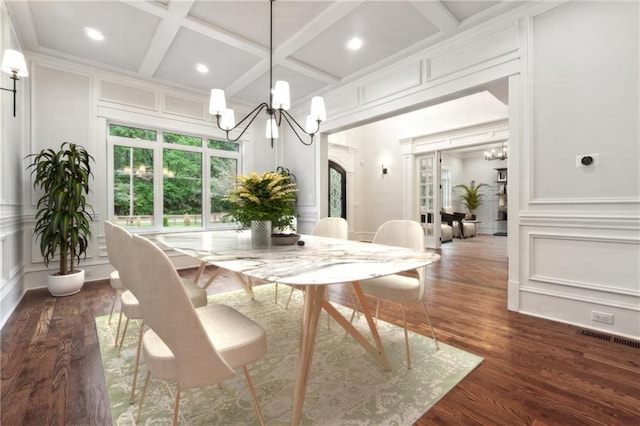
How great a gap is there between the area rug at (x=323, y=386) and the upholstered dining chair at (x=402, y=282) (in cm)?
16

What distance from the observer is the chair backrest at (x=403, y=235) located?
2045 mm

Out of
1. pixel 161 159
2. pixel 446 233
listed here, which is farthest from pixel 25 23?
pixel 446 233

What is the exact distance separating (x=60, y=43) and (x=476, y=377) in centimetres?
500

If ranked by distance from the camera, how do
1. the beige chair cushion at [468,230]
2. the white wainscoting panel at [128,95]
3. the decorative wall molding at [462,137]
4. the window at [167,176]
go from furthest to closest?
the beige chair cushion at [468,230], the decorative wall molding at [462,137], the window at [167,176], the white wainscoting panel at [128,95]

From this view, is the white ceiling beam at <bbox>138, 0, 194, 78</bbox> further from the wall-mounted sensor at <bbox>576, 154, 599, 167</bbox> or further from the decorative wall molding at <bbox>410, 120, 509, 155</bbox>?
the decorative wall molding at <bbox>410, 120, 509, 155</bbox>

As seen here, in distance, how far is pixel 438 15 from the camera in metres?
2.68

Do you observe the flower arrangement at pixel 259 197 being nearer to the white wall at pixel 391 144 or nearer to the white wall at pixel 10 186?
the white wall at pixel 10 186

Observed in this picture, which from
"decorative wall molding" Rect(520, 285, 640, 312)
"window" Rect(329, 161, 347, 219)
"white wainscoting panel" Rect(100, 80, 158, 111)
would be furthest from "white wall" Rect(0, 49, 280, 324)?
"decorative wall molding" Rect(520, 285, 640, 312)

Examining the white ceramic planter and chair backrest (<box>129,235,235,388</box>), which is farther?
the white ceramic planter

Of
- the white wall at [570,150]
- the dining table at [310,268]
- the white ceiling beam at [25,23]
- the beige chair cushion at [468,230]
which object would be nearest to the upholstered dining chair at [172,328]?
the dining table at [310,268]

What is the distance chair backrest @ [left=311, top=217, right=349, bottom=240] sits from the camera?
2.69 m

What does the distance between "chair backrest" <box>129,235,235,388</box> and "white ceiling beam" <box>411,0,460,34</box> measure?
2896mm

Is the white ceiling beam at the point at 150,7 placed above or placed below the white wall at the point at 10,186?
above

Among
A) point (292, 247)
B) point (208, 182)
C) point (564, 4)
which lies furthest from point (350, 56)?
point (208, 182)
